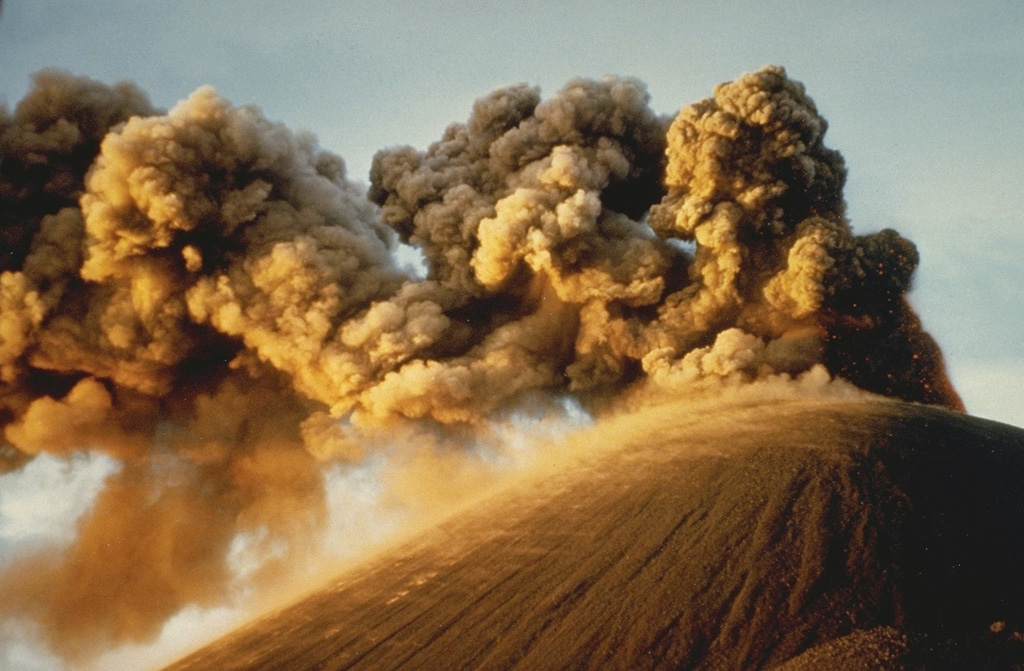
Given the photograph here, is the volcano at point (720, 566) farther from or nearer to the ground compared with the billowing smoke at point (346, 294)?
nearer to the ground

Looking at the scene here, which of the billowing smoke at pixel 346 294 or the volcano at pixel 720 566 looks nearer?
the volcano at pixel 720 566

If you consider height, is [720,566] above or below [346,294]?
below

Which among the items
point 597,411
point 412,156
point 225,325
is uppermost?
point 412,156

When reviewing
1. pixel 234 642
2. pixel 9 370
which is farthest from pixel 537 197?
pixel 9 370

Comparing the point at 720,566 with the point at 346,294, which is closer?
the point at 720,566

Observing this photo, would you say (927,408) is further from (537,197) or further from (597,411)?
(537,197)
